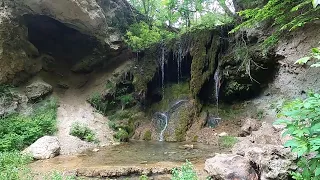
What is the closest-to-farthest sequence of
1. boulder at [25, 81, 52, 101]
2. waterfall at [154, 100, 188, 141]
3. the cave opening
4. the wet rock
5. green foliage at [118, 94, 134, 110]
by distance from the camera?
the wet rock → boulder at [25, 81, 52, 101] → waterfall at [154, 100, 188, 141] → green foliage at [118, 94, 134, 110] → the cave opening

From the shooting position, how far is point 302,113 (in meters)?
2.35

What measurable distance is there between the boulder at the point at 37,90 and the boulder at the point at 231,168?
9.61 meters

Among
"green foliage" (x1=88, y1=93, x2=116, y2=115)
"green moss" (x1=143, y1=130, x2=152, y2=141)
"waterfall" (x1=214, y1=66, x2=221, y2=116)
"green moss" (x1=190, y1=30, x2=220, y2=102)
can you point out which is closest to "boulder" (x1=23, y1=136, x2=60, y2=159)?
"green moss" (x1=143, y1=130, x2=152, y2=141)

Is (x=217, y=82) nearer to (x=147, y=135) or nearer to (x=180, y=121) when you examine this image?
(x=180, y=121)

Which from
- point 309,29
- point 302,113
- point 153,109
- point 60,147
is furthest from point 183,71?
point 302,113

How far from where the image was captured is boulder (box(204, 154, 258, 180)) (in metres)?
4.14

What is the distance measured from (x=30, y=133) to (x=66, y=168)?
3540 millimetres

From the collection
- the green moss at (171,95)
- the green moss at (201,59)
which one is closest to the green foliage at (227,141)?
the green moss at (201,59)

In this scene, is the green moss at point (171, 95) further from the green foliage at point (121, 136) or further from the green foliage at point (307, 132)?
the green foliage at point (307, 132)

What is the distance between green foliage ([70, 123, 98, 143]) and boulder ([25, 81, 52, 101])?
2655 mm

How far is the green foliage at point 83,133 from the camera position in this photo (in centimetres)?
1023

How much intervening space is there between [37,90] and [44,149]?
477 cm

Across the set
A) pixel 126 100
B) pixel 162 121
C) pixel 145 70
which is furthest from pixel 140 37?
pixel 162 121

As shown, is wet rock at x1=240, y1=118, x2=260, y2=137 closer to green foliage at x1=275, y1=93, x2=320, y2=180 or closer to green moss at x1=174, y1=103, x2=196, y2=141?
green moss at x1=174, y1=103, x2=196, y2=141
